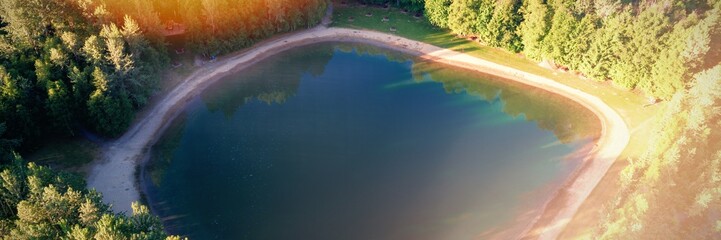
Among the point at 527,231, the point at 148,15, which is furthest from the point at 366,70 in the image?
the point at 527,231

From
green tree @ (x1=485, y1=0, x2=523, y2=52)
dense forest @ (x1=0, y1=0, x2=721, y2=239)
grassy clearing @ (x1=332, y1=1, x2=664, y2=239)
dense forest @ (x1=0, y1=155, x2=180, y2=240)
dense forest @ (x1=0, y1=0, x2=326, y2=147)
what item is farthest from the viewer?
green tree @ (x1=485, y1=0, x2=523, y2=52)

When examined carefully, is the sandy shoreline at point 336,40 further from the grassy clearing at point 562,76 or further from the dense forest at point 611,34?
the dense forest at point 611,34

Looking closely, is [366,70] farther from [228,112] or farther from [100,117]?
[100,117]

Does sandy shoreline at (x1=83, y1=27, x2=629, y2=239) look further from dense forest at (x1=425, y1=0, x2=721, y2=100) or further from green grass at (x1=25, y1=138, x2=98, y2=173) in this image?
dense forest at (x1=425, y1=0, x2=721, y2=100)

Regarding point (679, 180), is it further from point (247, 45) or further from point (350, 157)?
point (247, 45)

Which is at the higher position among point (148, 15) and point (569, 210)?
point (148, 15)

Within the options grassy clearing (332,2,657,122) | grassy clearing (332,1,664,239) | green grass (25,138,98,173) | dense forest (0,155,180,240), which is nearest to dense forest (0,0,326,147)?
green grass (25,138,98,173)

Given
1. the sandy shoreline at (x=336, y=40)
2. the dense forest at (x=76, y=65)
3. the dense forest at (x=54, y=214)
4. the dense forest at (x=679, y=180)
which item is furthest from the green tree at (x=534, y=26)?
the dense forest at (x=54, y=214)
